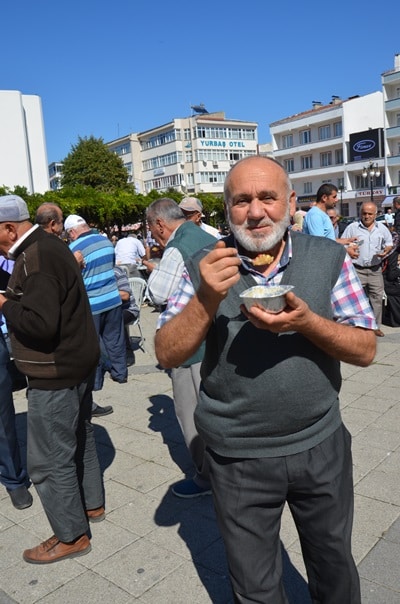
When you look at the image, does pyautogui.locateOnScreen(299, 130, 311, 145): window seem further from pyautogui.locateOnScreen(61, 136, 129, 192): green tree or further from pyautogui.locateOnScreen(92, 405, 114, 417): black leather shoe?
pyautogui.locateOnScreen(92, 405, 114, 417): black leather shoe

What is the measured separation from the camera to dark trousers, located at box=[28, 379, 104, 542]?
2.86 meters

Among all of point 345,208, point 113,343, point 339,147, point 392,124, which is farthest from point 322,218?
point 339,147

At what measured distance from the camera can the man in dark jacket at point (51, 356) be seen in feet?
8.94

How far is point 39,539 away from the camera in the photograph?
3.27 meters

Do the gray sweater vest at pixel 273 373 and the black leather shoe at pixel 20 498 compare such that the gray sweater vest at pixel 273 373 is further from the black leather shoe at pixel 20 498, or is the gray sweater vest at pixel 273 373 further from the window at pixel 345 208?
the window at pixel 345 208

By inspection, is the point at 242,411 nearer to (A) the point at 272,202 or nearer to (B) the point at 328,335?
(B) the point at 328,335

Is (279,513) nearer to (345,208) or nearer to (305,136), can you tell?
(345,208)

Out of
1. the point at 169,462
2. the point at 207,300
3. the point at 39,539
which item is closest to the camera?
the point at 207,300

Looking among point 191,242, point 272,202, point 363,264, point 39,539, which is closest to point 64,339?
point 191,242

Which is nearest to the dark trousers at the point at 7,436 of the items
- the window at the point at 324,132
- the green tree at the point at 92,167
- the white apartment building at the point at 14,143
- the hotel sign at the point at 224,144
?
the white apartment building at the point at 14,143

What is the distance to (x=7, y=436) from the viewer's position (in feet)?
12.0

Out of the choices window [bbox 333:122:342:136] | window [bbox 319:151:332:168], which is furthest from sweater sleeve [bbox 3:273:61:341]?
window [bbox 319:151:332:168]

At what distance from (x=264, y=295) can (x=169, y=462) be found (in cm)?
302

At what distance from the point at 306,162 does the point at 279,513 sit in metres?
68.3
